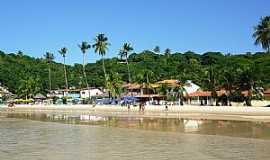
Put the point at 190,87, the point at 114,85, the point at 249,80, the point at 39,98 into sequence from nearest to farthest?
1. the point at 249,80
2. the point at 190,87
3. the point at 114,85
4. the point at 39,98

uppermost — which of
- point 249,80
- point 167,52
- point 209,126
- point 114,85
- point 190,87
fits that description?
point 167,52

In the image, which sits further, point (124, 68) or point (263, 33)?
point (124, 68)

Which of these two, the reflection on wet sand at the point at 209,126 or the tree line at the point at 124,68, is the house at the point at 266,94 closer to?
the tree line at the point at 124,68

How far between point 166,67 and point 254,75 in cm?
5972

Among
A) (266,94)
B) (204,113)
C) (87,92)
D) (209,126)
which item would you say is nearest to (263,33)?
(266,94)

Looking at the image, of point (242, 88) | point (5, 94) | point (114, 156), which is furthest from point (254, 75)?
point (5, 94)

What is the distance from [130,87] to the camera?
339 ft

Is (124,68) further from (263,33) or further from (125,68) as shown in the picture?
(263,33)

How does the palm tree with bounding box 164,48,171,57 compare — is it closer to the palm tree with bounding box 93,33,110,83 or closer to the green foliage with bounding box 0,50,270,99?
the green foliage with bounding box 0,50,270,99

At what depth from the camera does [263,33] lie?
7325 centimetres

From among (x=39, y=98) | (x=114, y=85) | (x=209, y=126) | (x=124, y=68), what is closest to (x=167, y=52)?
(x=124, y=68)

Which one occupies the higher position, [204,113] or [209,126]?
[204,113]

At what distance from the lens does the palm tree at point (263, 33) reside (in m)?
72.6

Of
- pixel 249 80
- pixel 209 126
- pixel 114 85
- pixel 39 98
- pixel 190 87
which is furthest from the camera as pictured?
pixel 39 98
